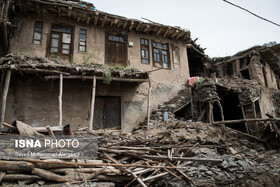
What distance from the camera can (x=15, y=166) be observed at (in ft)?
13.7

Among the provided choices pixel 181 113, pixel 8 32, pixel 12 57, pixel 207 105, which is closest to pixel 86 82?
pixel 12 57

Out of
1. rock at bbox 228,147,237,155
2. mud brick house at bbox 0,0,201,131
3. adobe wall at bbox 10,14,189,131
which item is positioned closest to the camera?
rock at bbox 228,147,237,155

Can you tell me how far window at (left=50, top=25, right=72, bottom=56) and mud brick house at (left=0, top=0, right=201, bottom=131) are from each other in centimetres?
5

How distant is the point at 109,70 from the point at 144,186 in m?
5.68

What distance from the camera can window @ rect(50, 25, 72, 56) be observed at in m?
10.2

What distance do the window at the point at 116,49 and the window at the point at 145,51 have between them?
41.9 inches

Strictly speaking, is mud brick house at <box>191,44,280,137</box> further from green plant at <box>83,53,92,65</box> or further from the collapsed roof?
green plant at <box>83,53,92,65</box>

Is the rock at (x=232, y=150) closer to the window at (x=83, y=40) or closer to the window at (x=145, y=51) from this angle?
the window at (x=145, y=51)

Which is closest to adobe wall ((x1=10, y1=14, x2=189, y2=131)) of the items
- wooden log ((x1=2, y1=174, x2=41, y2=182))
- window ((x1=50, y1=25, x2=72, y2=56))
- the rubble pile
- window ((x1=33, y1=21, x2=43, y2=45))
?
window ((x1=33, y1=21, x2=43, y2=45))

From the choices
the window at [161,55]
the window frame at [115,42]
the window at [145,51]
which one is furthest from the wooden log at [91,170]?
the window at [161,55]

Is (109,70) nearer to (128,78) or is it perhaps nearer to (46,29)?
(128,78)

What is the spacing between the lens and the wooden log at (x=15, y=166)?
4125mm

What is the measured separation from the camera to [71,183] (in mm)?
4387

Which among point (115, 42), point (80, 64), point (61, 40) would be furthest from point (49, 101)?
point (115, 42)
